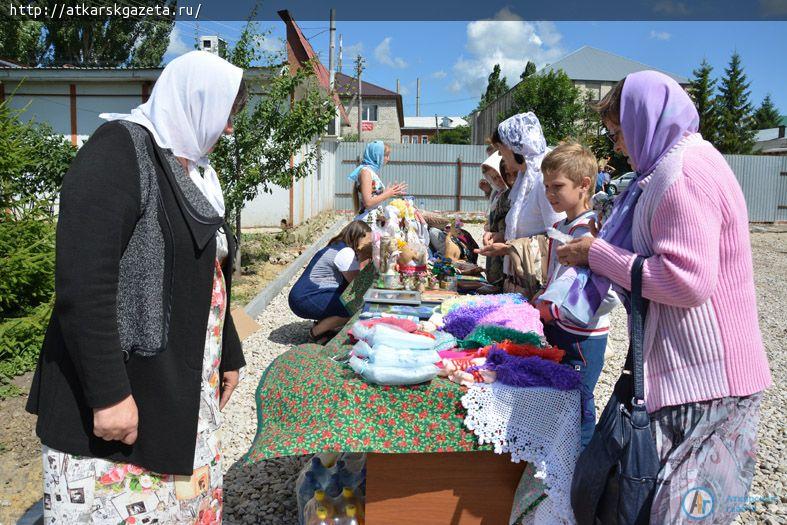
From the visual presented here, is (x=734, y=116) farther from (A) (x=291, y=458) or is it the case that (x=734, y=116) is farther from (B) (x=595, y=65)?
(A) (x=291, y=458)

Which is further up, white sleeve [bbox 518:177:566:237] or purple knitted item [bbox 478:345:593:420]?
white sleeve [bbox 518:177:566:237]

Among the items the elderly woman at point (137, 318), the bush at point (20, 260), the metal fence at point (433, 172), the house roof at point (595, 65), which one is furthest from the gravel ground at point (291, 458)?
the house roof at point (595, 65)

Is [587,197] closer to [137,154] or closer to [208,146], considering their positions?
[208,146]

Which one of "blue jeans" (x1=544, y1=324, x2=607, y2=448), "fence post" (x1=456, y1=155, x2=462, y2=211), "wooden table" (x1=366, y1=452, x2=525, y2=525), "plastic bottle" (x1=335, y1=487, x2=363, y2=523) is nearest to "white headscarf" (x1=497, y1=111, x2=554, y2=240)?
"blue jeans" (x1=544, y1=324, x2=607, y2=448)

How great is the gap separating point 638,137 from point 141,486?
5.60 ft

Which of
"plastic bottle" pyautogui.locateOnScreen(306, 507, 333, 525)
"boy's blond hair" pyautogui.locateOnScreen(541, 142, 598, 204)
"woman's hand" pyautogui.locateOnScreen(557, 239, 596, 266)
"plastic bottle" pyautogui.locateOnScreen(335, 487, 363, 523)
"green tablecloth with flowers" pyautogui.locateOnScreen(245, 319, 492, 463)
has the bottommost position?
"plastic bottle" pyautogui.locateOnScreen(306, 507, 333, 525)

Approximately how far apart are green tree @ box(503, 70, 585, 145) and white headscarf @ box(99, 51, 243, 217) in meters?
29.9

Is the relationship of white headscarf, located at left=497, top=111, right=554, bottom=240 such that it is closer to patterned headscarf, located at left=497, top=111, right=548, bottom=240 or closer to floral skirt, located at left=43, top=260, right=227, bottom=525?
patterned headscarf, located at left=497, top=111, right=548, bottom=240

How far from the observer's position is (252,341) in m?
6.07

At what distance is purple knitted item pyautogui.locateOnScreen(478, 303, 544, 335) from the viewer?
2996 millimetres

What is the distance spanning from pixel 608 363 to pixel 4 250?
5.09 m

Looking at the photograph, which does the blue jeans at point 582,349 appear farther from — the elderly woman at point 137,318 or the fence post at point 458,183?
the fence post at point 458,183

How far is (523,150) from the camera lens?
4.00 meters

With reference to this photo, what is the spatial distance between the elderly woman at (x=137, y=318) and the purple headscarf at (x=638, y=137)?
1.14 meters
